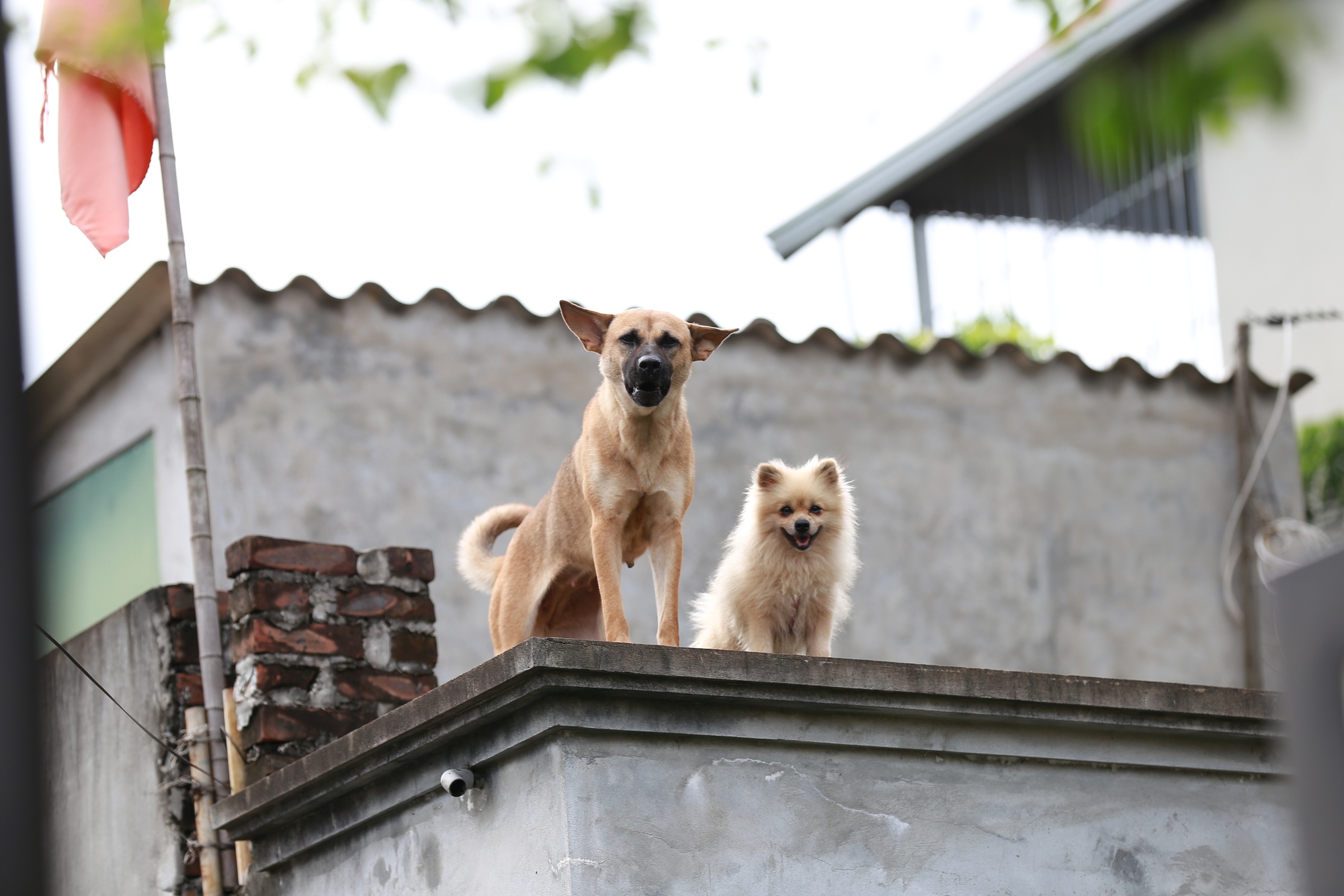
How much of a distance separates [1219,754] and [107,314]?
608 centimetres

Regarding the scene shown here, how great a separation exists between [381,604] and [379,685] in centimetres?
35

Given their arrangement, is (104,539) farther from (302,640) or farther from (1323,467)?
(1323,467)

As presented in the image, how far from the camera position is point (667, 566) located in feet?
18.9

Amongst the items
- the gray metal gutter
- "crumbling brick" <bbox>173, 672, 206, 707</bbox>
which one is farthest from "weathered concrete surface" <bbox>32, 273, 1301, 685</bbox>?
the gray metal gutter

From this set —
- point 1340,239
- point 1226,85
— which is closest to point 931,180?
point 1340,239

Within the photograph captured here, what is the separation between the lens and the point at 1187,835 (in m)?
5.34

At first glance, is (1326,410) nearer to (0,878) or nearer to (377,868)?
(377,868)

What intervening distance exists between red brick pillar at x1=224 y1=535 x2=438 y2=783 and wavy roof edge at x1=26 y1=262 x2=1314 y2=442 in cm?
179

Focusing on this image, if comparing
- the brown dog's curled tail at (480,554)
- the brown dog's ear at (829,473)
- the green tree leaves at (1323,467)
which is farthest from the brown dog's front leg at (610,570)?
the green tree leaves at (1323,467)

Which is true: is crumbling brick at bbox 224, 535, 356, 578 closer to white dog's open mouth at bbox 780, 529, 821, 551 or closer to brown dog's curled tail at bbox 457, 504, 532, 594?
brown dog's curled tail at bbox 457, 504, 532, 594

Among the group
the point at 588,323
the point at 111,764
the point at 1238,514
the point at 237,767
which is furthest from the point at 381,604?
the point at 1238,514

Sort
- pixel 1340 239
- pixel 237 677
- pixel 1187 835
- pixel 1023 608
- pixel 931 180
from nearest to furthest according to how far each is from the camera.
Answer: pixel 1187 835, pixel 237 677, pixel 1023 608, pixel 1340 239, pixel 931 180

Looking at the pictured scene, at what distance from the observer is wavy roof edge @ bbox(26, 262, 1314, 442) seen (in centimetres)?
868

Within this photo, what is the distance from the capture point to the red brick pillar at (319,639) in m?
6.60
